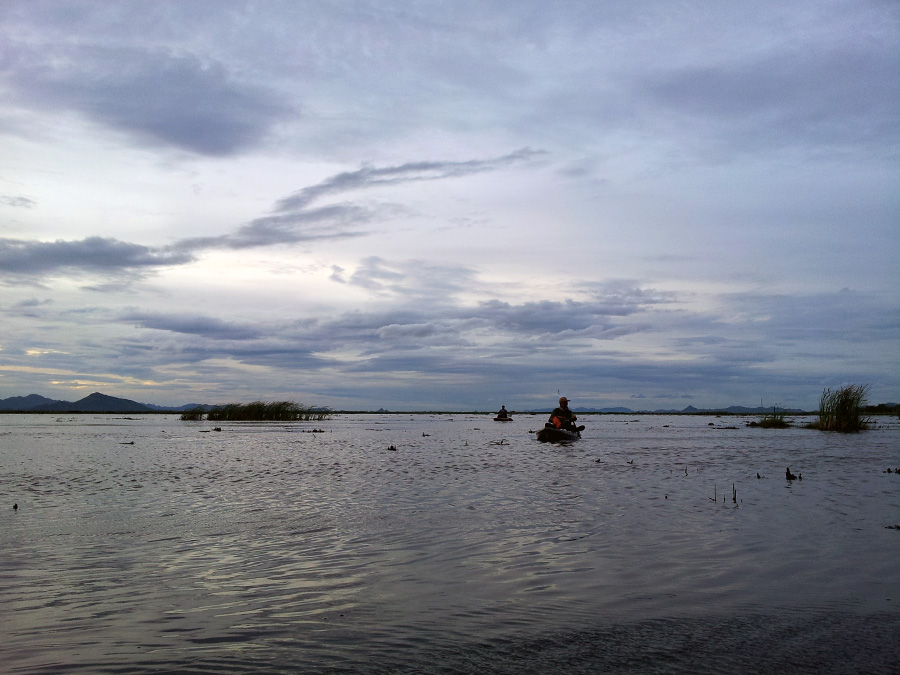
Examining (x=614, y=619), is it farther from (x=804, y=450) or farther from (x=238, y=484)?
(x=804, y=450)

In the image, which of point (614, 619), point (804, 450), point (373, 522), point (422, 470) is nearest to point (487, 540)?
point (373, 522)

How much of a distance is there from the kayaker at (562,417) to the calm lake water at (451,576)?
23.2 metres

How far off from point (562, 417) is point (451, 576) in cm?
3565

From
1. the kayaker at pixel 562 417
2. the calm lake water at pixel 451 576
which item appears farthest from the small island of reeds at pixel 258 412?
the calm lake water at pixel 451 576

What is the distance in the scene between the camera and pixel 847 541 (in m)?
11.1

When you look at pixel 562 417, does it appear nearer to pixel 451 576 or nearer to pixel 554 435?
pixel 554 435

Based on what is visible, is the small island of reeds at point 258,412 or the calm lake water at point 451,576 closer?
the calm lake water at point 451,576

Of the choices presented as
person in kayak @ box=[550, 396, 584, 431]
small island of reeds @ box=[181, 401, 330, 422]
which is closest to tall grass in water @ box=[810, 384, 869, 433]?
person in kayak @ box=[550, 396, 584, 431]

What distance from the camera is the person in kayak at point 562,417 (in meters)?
43.2

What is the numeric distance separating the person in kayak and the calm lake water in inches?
913

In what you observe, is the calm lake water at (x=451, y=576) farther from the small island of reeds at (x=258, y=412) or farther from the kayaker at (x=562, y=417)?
the small island of reeds at (x=258, y=412)

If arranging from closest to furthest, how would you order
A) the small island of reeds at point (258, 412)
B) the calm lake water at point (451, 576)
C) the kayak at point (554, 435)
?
1. the calm lake water at point (451, 576)
2. the kayak at point (554, 435)
3. the small island of reeds at point (258, 412)

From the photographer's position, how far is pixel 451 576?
9195 millimetres

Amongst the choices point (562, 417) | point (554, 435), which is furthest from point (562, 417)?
point (554, 435)
